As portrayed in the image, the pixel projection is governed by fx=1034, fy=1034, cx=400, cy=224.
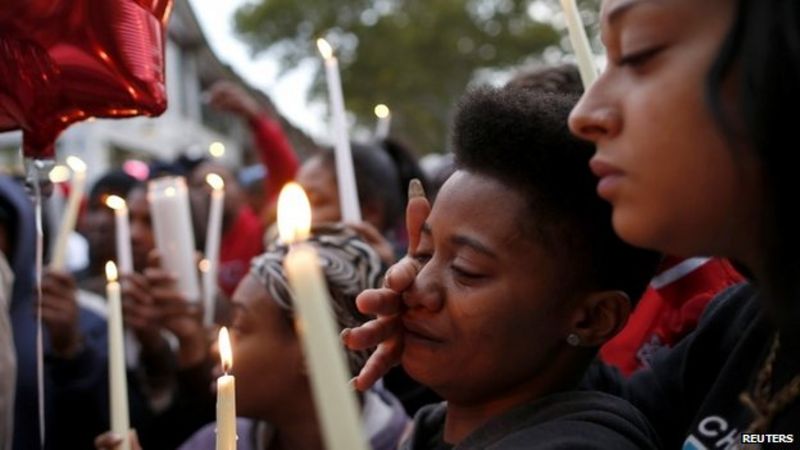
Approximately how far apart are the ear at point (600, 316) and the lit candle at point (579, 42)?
24 centimetres

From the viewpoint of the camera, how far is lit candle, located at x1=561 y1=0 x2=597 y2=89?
3.92 ft

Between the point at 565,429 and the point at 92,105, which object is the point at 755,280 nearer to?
the point at 565,429

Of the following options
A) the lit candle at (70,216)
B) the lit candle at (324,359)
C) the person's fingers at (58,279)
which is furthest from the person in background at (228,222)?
the lit candle at (324,359)

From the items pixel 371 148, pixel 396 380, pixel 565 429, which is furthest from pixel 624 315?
pixel 371 148

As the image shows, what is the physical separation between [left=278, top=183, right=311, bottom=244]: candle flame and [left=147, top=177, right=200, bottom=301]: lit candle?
168cm

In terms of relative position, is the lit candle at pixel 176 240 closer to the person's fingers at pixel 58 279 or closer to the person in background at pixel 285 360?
the person's fingers at pixel 58 279

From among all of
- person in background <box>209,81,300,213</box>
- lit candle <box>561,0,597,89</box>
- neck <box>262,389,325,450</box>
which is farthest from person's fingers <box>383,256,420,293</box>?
person in background <box>209,81,300,213</box>

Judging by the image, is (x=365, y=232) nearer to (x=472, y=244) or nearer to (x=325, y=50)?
(x=325, y=50)

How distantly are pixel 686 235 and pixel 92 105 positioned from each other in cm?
84

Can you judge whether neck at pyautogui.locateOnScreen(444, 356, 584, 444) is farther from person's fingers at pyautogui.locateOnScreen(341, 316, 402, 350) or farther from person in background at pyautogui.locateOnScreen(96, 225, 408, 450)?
person in background at pyautogui.locateOnScreen(96, 225, 408, 450)

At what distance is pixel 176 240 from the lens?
2.38 m

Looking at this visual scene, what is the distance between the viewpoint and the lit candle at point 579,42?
119 cm

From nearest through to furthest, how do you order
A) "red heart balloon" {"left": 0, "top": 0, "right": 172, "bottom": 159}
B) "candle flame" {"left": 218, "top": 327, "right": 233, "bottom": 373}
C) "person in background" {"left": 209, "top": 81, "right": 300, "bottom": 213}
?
"candle flame" {"left": 218, "top": 327, "right": 233, "bottom": 373}, "red heart balloon" {"left": 0, "top": 0, "right": 172, "bottom": 159}, "person in background" {"left": 209, "top": 81, "right": 300, "bottom": 213}

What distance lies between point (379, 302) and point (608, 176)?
394mm
